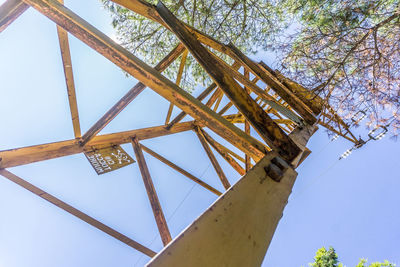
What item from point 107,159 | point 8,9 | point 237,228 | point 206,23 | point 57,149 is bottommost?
point 237,228

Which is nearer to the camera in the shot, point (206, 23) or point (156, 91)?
point (156, 91)

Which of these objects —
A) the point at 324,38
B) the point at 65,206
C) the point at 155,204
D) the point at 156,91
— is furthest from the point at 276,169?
the point at 324,38

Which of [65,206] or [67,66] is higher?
[67,66]

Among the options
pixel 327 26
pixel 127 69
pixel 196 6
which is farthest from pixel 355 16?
pixel 127 69

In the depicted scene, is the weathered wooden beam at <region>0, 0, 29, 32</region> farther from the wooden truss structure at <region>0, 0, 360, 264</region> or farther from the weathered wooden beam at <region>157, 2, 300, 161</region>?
the weathered wooden beam at <region>157, 2, 300, 161</region>

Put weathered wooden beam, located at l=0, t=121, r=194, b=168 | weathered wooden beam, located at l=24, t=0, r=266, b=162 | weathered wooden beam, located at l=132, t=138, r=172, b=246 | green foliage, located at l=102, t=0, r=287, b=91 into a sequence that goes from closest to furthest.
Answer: weathered wooden beam, located at l=24, t=0, r=266, b=162
weathered wooden beam, located at l=0, t=121, r=194, b=168
weathered wooden beam, located at l=132, t=138, r=172, b=246
green foliage, located at l=102, t=0, r=287, b=91

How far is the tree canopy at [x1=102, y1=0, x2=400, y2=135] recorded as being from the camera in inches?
116

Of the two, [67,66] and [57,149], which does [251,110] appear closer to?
[67,66]

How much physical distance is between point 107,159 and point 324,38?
350cm

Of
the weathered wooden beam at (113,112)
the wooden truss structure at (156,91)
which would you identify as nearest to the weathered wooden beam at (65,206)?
the wooden truss structure at (156,91)

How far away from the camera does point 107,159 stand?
2.04 metres

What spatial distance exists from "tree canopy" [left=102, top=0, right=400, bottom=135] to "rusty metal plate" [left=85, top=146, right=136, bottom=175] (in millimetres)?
2687

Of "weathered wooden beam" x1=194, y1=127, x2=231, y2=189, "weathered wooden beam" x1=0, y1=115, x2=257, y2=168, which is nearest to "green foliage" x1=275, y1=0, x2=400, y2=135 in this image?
"weathered wooden beam" x1=194, y1=127, x2=231, y2=189

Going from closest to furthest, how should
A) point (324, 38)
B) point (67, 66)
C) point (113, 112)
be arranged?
1. point (67, 66)
2. point (113, 112)
3. point (324, 38)
